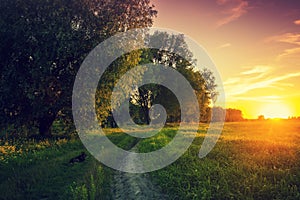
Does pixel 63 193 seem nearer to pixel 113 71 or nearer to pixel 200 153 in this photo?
pixel 200 153

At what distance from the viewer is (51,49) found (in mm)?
20469

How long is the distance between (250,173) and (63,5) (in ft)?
61.3

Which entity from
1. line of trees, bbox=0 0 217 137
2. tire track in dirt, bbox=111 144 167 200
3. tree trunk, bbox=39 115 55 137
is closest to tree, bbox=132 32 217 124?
tree trunk, bbox=39 115 55 137

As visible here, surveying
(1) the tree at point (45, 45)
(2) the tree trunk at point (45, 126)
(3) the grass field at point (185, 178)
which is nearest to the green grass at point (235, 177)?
(3) the grass field at point (185, 178)

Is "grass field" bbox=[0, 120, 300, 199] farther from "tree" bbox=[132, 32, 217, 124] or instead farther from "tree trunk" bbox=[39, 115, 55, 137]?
"tree" bbox=[132, 32, 217, 124]

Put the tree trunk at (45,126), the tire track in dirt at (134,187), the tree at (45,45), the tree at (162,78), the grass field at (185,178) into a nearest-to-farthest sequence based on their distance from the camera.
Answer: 1. the grass field at (185,178)
2. the tire track in dirt at (134,187)
3. the tree at (45,45)
4. the tree trunk at (45,126)
5. the tree at (162,78)

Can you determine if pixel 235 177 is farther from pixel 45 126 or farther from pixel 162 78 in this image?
pixel 162 78

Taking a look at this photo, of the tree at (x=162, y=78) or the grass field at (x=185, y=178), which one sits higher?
the tree at (x=162, y=78)

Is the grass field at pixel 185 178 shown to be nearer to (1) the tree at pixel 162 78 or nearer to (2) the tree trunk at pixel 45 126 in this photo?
(2) the tree trunk at pixel 45 126

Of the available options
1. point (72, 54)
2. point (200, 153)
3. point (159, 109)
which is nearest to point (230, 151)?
point (200, 153)

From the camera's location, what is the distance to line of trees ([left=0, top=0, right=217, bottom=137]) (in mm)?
20578

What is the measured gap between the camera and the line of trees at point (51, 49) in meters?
20.6

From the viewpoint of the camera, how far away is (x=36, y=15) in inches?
845

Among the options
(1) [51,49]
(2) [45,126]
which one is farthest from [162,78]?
(1) [51,49]
